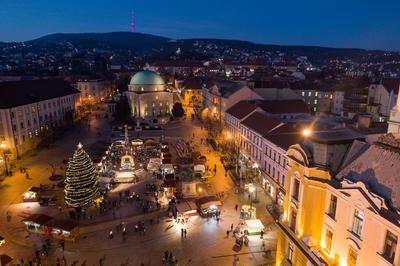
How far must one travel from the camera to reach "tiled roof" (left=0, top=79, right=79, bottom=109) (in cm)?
5659

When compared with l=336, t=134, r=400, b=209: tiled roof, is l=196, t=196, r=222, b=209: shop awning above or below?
below

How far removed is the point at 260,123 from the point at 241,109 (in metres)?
13.4

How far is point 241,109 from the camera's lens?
193ft

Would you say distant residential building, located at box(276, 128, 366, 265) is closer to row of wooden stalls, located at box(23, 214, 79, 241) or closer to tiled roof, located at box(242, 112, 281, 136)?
tiled roof, located at box(242, 112, 281, 136)

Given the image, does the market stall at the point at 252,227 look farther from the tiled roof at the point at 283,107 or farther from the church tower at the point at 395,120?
the tiled roof at the point at 283,107

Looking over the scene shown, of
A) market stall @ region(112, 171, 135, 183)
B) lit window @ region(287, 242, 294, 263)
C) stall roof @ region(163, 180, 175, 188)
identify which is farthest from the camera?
market stall @ region(112, 171, 135, 183)

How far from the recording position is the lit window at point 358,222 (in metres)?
16.6

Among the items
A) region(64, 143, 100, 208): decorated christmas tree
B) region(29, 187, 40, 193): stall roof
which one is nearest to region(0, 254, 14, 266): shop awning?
region(64, 143, 100, 208): decorated christmas tree

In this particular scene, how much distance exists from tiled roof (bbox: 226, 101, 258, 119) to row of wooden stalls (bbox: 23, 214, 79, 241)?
1366 inches

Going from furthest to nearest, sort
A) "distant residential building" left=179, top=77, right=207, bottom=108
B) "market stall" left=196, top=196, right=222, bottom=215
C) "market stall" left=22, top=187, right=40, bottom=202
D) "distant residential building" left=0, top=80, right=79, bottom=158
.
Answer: "distant residential building" left=179, top=77, right=207, bottom=108, "distant residential building" left=0, top=80, right=79, bottom=158, "market stall" left=22, top=187, right=40, bottom=202, "market stall" left=196, top=196, right=222, bottom=215

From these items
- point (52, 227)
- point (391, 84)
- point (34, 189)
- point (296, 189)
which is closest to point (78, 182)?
point (52, 227)

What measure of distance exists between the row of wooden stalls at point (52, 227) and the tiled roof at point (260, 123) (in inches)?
1062

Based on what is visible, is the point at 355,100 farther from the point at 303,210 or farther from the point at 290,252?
the point at 303,210

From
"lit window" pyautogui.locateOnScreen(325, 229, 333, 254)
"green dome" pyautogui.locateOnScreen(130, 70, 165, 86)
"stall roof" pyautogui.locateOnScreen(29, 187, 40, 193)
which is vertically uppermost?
"green dome" pyautogui.locateOnScreen(130, 70, 165, 86)
